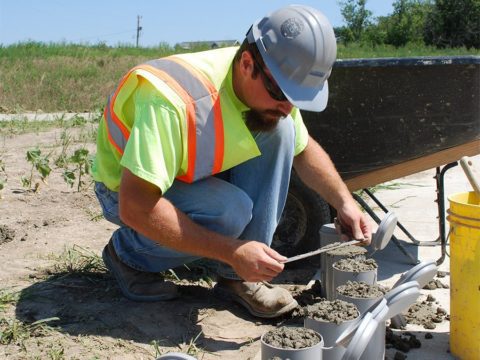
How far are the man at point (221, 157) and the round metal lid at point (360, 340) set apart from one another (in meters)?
0.33

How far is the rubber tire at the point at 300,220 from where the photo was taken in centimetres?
304

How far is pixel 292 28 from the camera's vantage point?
1.92 meters

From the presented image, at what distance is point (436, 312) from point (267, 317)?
27.7 inches

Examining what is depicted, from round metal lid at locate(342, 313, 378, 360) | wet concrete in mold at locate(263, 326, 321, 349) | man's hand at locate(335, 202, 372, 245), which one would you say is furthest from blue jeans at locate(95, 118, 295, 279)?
round metal lid at locate(342, 313, 378, 360)

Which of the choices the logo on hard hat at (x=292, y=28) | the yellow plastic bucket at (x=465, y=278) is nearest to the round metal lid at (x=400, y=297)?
the yellow plastic bucket at (x=465, y=278)

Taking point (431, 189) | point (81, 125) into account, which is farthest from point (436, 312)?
point (81, 125)

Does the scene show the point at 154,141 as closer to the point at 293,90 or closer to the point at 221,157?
the point at 221,157

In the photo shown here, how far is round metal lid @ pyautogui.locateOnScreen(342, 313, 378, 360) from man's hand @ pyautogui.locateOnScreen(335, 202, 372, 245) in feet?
2.11

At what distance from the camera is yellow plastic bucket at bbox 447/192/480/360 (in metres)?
2.05

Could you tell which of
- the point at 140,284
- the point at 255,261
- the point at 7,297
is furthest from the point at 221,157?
the point at 7,297

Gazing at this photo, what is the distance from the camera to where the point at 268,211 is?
236cm

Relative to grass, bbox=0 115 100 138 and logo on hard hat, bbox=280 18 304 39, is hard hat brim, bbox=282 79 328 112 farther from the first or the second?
grass, bbox=0 115 100 138

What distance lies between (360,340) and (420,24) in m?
51.6

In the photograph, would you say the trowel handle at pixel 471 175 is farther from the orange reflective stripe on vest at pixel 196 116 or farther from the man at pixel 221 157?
the orange reflective stripe on vest at pixel 196 116
